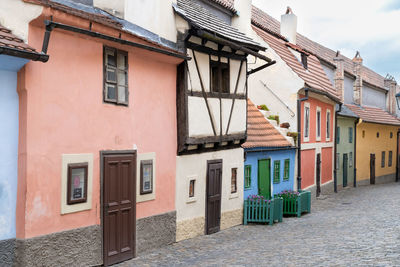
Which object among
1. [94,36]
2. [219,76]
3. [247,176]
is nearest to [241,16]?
[219,76]

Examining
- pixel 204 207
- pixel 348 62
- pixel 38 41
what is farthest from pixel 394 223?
pixel 348 62

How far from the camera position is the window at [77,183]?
9445 mm

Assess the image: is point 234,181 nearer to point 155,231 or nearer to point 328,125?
point 155,231

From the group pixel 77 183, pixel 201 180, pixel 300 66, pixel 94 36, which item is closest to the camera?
pixel 94 36

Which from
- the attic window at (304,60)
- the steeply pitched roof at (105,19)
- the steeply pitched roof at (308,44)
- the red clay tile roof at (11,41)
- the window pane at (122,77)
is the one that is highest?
the steeply pitched roof at (308,44)

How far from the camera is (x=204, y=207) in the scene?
14.4 metres

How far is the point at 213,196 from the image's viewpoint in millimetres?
14828

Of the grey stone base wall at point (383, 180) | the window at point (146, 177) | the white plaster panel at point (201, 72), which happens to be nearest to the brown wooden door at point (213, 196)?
the white plaster panel at point (201, 72)

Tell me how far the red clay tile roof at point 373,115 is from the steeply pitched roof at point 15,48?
28.7 m

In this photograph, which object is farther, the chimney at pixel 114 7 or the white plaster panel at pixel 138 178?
the white plaster panel at pixel 138 178

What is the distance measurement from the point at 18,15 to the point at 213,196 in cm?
820

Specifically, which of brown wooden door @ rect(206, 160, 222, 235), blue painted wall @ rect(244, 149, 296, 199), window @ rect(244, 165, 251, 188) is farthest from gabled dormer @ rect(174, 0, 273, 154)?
blue painted wall @ rect(244, 149, 296, 199)

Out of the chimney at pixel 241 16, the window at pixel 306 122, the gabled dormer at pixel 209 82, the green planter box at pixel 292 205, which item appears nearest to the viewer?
the gabled dormer at pixel 209 82

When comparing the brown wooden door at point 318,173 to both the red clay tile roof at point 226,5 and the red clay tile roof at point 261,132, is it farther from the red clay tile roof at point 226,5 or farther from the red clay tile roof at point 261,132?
the red clay tile roof at point 226,5
